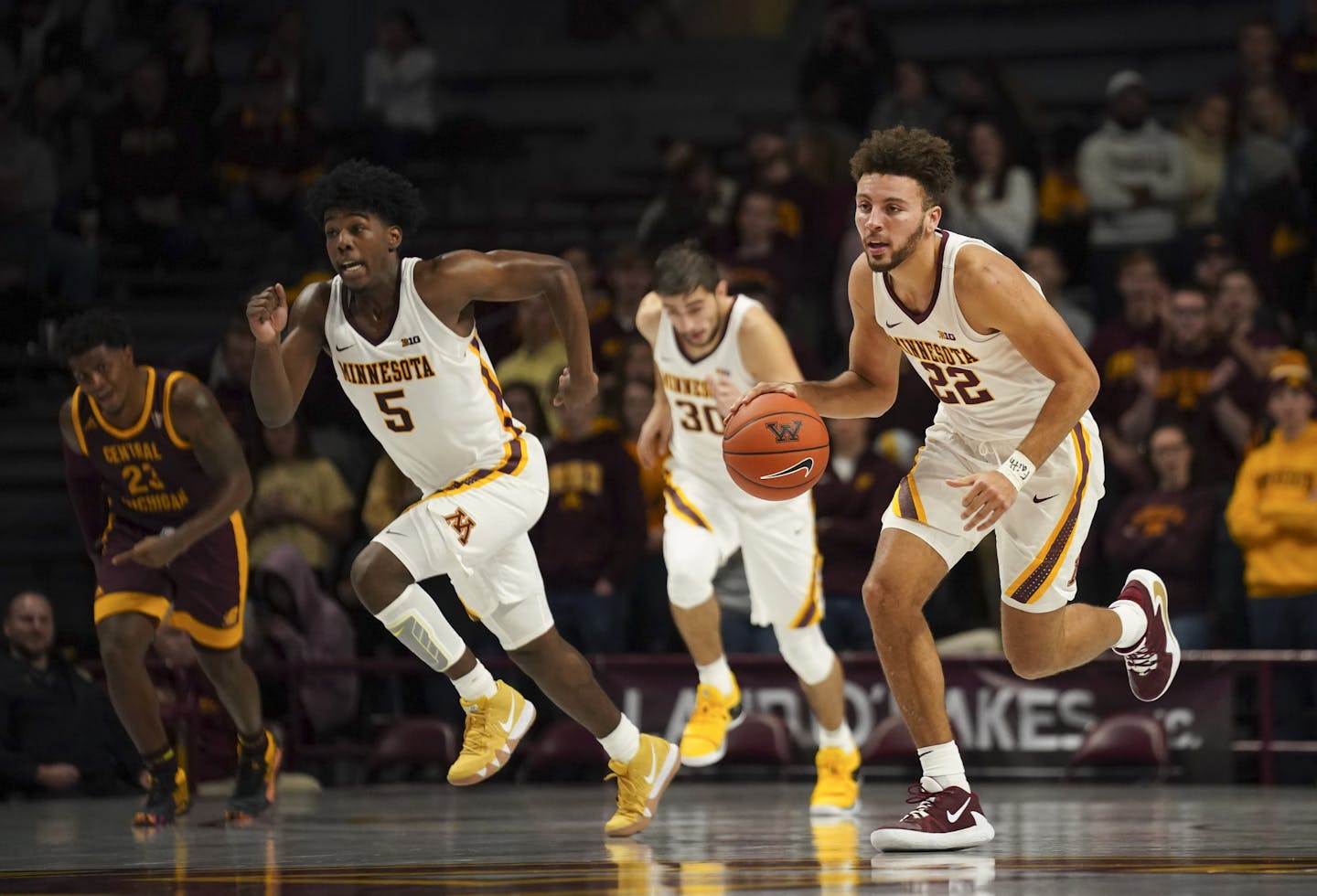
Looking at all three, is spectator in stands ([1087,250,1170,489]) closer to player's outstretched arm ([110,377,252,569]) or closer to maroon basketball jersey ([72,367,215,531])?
player's outstretched arm ([110,377,252,569])

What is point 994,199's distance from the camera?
A: 12062mm

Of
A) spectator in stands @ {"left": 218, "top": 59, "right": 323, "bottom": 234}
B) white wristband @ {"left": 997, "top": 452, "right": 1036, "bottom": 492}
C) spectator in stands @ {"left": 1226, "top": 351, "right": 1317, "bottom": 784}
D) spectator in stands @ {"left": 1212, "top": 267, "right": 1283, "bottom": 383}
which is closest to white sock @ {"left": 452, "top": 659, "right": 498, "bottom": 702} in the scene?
white wristband @ {"left": 997, "top": 452, "right": 1036, "bottom": 492}

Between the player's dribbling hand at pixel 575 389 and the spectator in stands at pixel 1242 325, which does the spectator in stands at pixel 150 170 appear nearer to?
the spectator in stands at pixel 1242 325

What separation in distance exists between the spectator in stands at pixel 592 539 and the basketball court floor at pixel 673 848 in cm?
143

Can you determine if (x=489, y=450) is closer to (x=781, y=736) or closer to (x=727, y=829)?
(x=727, y=829)

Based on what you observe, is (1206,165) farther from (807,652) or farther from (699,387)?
(807,652)

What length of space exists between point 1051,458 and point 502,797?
428cm

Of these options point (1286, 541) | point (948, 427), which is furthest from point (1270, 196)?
point (948, 427)

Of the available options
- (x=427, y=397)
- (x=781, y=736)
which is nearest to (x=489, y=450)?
(x=427, y=397)

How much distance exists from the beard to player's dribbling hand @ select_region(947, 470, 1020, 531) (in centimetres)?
79

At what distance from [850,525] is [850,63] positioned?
4.49 m

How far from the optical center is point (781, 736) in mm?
10461

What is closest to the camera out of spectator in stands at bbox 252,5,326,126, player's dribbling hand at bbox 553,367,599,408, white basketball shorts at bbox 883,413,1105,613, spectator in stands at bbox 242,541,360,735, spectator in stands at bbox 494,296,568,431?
white basketball shorts at bbox 883,413,1105,613

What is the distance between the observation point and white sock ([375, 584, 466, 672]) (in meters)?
6.73
